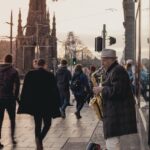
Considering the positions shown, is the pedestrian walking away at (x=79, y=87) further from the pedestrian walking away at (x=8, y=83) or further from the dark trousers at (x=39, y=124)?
the dark trousers at (x=39, y=124)

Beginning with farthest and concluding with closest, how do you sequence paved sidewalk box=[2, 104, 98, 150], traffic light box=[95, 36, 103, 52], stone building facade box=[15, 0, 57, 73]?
stone building facade box=[15, 0, 57, 73] → traffic light box=[95, 36, 103, 52] → paved sidewalk box=[2, 104, 98, 150]

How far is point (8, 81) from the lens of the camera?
38.1 ft

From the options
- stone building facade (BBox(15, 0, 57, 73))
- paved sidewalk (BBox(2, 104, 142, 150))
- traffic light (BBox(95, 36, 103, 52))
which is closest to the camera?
paved sidewalk (BBox(2, 104, 142, 150))

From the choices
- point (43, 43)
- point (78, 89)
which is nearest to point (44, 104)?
point (78, 89)

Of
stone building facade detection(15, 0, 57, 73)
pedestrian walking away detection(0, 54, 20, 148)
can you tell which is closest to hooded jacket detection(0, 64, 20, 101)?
pedestrian walking away detection(0, 54, 20, 148)

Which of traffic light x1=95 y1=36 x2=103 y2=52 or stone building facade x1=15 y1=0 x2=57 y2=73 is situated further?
stone building facade x1=15 y1=0 x2=57 y2=73

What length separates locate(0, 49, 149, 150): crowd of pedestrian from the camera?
7035mm

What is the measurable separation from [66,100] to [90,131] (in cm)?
517

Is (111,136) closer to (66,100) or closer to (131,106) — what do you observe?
(131,106)

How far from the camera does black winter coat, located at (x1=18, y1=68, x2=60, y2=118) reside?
1076 centimetres

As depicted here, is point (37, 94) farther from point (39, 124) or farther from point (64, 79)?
point (64, 79)

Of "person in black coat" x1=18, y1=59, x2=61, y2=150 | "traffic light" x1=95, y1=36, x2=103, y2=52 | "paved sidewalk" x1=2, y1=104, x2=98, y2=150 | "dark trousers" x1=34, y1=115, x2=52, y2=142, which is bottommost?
"paved sidewalk" x1=2, y1=104, x2=98, y2=150

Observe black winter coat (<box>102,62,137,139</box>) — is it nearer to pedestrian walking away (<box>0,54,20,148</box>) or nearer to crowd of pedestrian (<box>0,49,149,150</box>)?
crowd of pedestrian (<box>0,49,149,150</box>)

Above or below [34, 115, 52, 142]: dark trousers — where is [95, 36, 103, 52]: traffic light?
above
